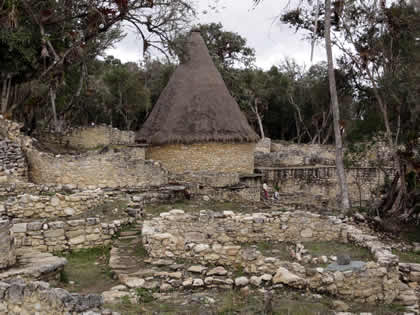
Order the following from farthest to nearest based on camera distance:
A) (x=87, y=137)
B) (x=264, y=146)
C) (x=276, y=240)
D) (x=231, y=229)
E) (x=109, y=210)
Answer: (x=264, y=146) → (x=87, y=137) → (x=109, y=210) → (x=276, y=240) → (x=231, y=229)

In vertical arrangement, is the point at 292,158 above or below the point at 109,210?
above

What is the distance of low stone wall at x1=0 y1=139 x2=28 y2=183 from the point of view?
13141mm

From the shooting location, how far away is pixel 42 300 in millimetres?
4703

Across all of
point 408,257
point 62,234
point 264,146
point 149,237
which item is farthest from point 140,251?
point 264,146

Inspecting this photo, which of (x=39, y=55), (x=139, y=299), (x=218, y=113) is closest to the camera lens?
(x=139, y=299)

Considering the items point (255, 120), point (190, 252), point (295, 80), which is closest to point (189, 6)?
point (190, 252)

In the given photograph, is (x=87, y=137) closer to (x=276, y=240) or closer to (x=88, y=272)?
(x=276, y=240)

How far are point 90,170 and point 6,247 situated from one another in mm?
7901

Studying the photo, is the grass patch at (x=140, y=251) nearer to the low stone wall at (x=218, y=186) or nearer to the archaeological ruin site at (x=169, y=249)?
the archaeological ruin site at (x=169, y=249)

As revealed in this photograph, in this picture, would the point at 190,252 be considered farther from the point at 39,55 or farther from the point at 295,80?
the point at 295,80

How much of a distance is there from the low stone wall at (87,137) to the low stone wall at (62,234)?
11.8m

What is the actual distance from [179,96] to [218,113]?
207 cm

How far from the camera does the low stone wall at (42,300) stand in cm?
454

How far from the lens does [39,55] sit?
18.0 m
